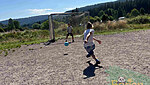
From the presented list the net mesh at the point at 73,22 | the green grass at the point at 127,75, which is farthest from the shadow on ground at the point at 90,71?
the net mesh at the point at 73,22

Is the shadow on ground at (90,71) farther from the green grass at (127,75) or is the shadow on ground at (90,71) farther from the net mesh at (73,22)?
the net mesh at (73,22)

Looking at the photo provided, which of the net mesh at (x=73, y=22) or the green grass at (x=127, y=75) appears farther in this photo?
the net mesh at (x=73, y=22)

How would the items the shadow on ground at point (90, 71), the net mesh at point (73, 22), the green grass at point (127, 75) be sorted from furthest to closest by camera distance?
1. the net mesh at point (73, 22)
2. the shadow on ground at point (90, 71)
3. the green grass at point (127, 75)

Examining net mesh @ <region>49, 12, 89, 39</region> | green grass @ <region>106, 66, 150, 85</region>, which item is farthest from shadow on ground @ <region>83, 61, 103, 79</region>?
net mesh @ <region>49, 12, 89, 39</region>

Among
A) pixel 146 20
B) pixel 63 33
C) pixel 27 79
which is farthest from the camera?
pixel 146 20

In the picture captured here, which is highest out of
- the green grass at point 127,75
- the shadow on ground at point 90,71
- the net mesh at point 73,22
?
the net mesh at point 73,22

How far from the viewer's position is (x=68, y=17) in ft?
58.9

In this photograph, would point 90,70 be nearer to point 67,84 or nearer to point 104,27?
point 67,84

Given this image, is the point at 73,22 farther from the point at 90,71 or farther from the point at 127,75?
the point at 127,75

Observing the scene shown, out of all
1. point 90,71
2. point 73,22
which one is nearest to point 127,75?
point 90,71

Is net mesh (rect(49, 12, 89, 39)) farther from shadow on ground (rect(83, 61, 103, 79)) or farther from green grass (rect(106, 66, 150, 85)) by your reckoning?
green grass (rect(106, 66, 150, 85))

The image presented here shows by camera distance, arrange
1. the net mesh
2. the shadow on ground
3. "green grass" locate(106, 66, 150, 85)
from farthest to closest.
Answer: the net mesh < the shadow on ground < "green grass" locate(106, 66, 150, 85)

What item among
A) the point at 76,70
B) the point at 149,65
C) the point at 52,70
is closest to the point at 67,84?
the point at 76,70

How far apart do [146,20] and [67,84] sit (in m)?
27.9
